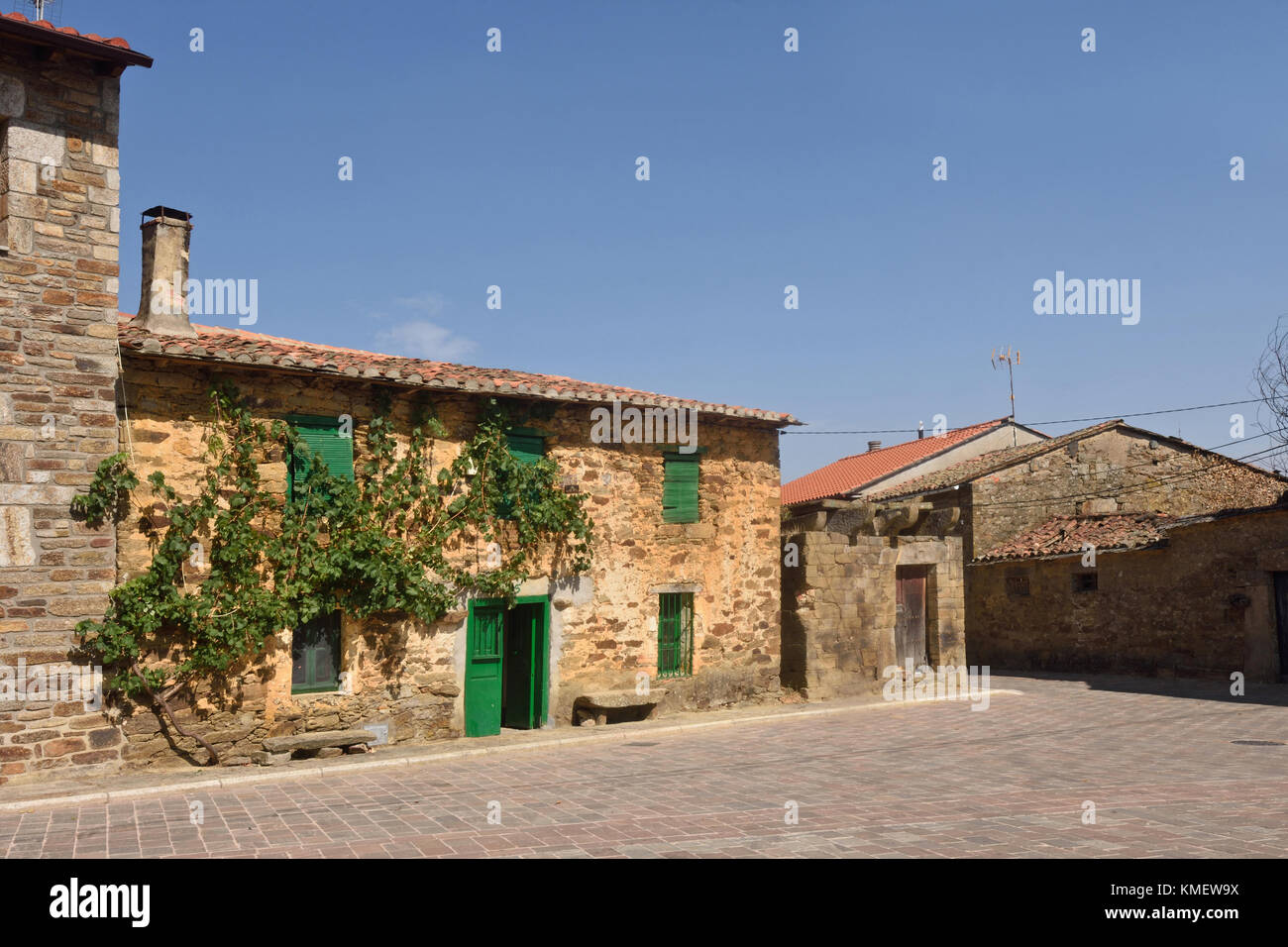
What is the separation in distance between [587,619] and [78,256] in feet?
26.4

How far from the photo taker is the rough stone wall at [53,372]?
10.1 metres

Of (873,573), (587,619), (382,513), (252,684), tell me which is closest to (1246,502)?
(873,573)

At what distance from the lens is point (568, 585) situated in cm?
1455

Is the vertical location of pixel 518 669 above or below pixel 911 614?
below

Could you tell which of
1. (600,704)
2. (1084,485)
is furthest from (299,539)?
(1084,485)

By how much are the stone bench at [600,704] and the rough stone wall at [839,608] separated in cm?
365

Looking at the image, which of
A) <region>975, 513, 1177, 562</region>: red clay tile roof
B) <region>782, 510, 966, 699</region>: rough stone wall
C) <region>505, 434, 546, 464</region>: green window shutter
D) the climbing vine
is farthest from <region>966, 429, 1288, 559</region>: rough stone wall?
the climbing vine

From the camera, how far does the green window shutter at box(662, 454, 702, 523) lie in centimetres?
1578

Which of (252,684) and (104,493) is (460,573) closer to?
(252,684)

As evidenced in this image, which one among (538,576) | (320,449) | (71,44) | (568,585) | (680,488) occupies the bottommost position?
(568,585)

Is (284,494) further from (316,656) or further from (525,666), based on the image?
(525,666)

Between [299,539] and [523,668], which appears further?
[523,668]

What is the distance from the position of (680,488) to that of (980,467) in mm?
13749

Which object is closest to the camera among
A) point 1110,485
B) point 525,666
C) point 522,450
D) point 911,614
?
point 522,450
